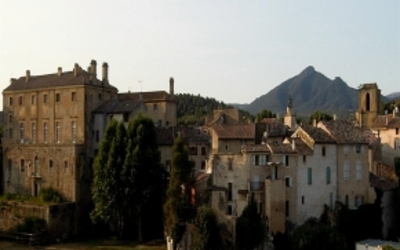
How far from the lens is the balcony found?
45719 mm

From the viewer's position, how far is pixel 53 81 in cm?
6303

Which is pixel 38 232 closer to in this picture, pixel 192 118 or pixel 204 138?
pixel 204 138

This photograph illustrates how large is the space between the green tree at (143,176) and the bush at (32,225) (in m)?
9.97

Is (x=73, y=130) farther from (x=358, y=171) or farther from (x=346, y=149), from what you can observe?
(x=358, y=171)

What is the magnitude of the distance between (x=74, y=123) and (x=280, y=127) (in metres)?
23.3

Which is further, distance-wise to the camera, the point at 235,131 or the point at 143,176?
the point at 235,131

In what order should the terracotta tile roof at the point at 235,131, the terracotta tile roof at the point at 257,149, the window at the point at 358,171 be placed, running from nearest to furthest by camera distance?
the terracotta tile roof at the point at 257,149 → the window at the point at 358,171 → the terracotta tile roof at the point at 235,131

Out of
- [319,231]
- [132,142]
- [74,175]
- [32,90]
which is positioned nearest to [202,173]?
[132,142]

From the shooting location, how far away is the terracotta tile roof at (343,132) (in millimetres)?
49938

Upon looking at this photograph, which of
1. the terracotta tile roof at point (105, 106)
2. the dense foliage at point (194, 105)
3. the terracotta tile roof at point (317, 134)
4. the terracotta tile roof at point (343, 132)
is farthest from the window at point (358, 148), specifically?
the dense foliage at point (194, 105)

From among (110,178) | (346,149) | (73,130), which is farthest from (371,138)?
(73,130)

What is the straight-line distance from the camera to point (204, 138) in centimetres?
5738

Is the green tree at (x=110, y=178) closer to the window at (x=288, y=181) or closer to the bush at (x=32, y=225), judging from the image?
the bush at (x=32, y=225)

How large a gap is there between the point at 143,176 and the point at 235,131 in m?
10.6
